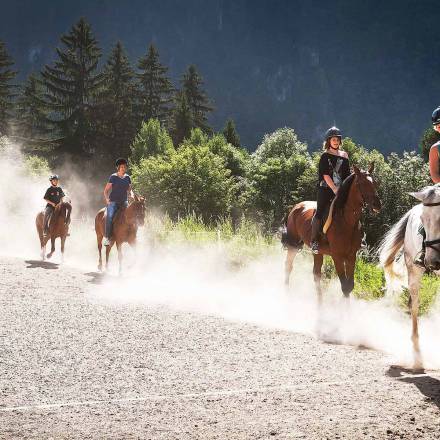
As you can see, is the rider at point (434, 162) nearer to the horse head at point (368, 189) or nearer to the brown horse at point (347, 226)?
the horse head at point (368, 189)

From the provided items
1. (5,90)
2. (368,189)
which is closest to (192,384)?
(368,189)

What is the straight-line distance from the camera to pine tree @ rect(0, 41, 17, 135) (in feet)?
218

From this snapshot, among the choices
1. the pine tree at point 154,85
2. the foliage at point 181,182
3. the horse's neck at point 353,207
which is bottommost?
the horse's neck at point 353,207

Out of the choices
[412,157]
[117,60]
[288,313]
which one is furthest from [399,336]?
[117,60]

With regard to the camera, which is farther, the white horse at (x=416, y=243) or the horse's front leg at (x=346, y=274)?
the horse's front leg at (x=346, y=274)

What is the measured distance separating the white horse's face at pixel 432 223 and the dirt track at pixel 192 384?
128 centimetres

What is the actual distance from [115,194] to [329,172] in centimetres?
723

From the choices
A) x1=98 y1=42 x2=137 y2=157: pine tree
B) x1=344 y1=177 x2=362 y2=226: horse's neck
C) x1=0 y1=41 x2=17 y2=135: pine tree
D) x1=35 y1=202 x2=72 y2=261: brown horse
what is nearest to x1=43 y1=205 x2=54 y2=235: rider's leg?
x1=35 y1=202 x2=72 y2=261: brown horse

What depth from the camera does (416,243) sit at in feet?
22.8

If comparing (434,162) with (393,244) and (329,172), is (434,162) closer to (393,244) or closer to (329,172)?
(393,244)

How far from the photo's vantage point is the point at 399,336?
8023 mm

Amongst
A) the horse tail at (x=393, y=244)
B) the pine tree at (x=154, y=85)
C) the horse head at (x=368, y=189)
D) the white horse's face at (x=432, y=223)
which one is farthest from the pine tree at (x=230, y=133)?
the white horse's face at (x=432, y=223)

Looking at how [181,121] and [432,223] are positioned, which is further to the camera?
[181,121]

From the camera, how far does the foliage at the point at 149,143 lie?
6262 cm
